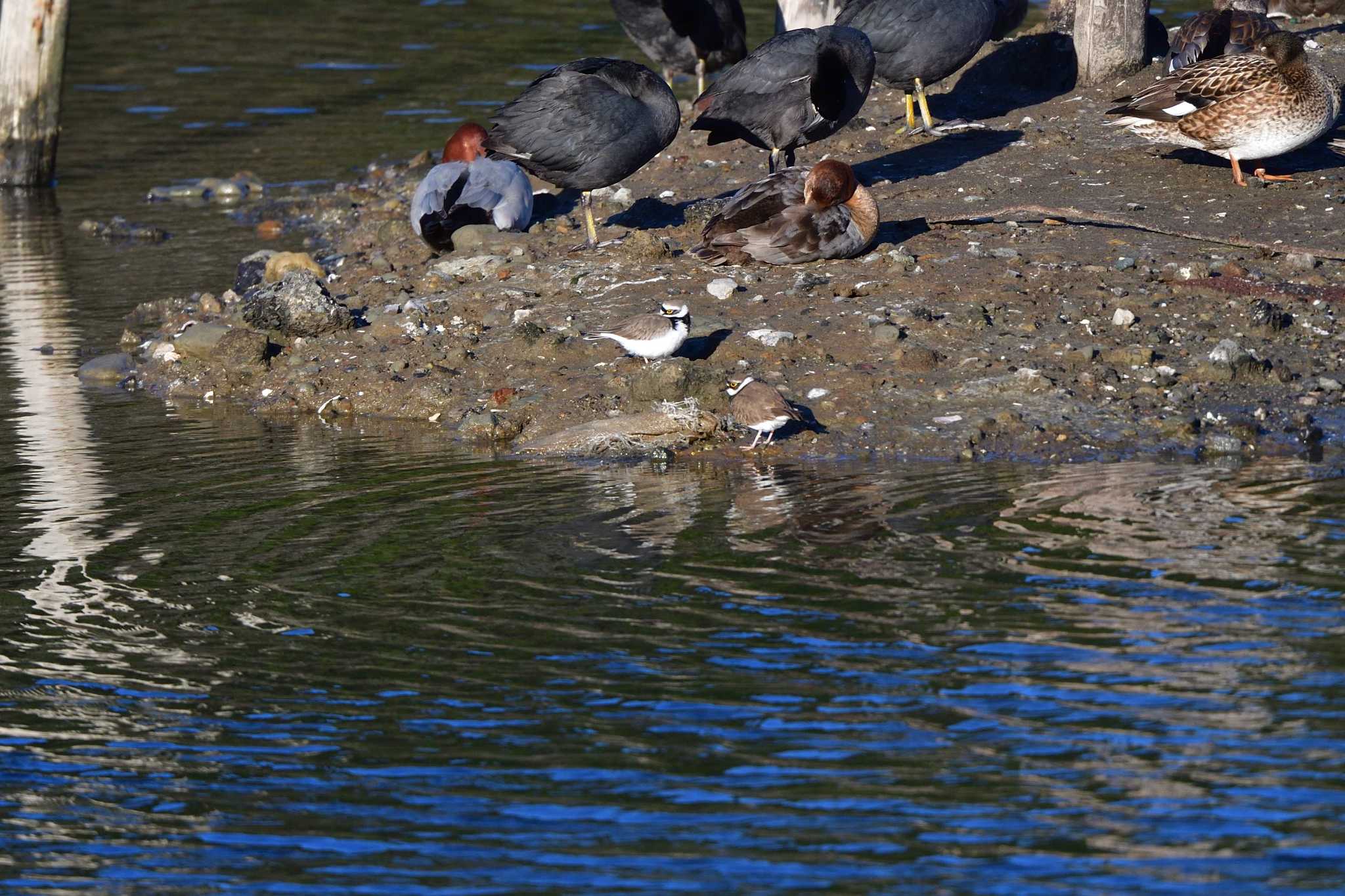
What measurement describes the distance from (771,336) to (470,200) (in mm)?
3505

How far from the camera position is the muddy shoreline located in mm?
8820

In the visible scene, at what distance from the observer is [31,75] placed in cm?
1797

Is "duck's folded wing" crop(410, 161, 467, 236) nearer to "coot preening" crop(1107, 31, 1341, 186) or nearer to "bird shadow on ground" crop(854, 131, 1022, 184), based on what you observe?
"bird shadow on ground" crop(854, 131, 1022, 184)

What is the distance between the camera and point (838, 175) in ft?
34.8

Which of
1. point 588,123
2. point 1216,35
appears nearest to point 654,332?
point 588,123

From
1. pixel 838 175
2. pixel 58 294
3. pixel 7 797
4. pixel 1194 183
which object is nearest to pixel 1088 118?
pixel 1194 183

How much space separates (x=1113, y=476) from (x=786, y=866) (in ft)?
13.1

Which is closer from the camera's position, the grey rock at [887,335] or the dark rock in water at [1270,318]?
the dark rock in water at [1270,318]

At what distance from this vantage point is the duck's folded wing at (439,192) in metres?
12.3

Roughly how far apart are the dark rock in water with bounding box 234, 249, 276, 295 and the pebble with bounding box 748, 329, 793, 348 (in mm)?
4508

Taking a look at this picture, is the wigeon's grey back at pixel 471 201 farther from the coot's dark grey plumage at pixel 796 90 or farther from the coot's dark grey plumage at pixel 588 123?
the coot's dark grey plumage at pixel 796 90

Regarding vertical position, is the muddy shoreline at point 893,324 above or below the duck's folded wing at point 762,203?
below

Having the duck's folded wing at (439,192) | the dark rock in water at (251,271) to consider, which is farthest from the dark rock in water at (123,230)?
the duck's folded wing at (439,192)

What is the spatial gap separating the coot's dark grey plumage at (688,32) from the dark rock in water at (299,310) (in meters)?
6.33
